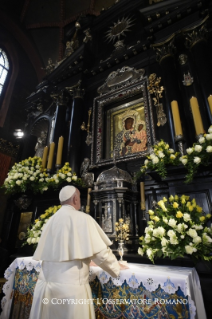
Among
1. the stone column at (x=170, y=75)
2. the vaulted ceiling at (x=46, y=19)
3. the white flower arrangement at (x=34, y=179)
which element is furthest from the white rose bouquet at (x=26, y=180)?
the vaulted ceiling at (x=46, y=19)

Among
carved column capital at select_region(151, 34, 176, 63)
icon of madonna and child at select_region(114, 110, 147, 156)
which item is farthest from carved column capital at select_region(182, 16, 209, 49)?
icon of madonna and child at select_region(114, 110, 147, 156)

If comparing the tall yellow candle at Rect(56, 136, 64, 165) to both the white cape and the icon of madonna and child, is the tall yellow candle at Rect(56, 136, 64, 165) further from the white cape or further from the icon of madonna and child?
the white cape

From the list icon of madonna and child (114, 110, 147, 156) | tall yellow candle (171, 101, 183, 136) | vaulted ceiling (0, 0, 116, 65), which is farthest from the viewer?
vaulted ceiling (0, 0, 116, 65)

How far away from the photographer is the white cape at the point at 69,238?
1716 millimetres

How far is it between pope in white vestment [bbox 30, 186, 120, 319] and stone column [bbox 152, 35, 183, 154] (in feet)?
8.16

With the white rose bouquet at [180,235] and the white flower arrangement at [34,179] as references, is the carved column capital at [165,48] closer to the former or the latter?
the white flower arrangement at [34,179]

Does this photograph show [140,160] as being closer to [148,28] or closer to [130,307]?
[130,307]

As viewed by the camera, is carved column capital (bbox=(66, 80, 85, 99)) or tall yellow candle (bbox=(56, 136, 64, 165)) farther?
carved column capital (bbox=(66, 80, 85, 99))

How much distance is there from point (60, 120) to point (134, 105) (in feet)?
8.35

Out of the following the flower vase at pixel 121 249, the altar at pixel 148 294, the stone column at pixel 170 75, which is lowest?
the altar at pixel 148 294

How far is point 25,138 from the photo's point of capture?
7664 mm

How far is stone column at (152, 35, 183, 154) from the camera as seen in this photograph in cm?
385

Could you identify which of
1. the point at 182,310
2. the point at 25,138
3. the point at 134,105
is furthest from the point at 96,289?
the point at 25,138

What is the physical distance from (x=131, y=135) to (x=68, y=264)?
3.76 metres
